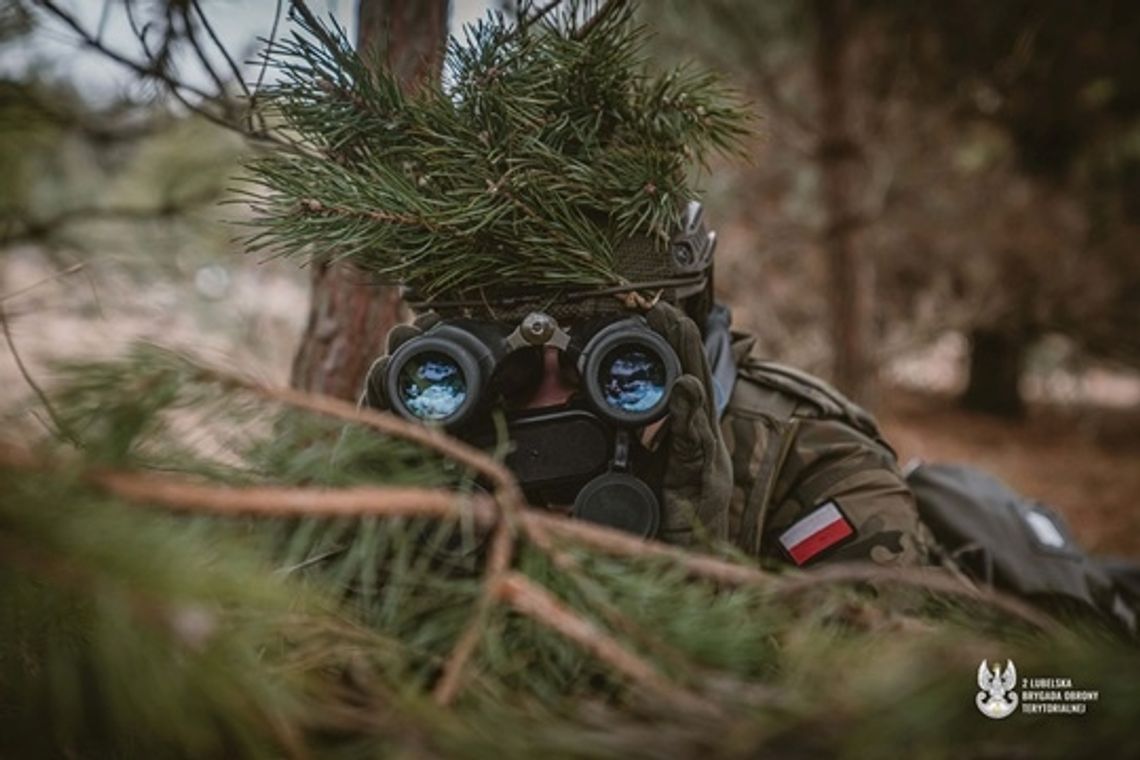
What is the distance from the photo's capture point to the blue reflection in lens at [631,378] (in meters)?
1.24

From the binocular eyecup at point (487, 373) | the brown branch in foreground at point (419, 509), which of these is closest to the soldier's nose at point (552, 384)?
the binocular eyecup at point (487, 373)

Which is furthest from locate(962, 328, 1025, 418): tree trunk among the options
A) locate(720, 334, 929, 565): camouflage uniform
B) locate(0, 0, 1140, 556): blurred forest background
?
locate(720, 334, 929, 565): camouflage uniform

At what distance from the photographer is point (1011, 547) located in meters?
1.79

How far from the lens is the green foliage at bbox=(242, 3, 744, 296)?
123 centimetres

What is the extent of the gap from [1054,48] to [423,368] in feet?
13.3

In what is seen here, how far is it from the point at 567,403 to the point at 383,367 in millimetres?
279

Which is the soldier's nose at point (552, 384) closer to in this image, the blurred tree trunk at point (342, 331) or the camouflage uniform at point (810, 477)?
the camouflage uniform at point (810, 477)

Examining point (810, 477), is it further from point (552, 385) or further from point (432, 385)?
point (432, 385)

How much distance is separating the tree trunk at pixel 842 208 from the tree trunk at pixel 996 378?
11.4 ft

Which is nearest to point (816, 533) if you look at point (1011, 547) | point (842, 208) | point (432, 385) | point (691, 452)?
point (691, 452)

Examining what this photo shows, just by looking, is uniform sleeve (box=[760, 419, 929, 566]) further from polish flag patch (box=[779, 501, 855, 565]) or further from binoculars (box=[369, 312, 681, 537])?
binoculars (box=[369, 312, 681, 537])

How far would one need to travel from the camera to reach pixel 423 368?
4.06 ft

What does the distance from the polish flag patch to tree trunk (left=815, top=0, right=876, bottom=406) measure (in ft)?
7.00

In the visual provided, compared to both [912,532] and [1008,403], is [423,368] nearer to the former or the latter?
[912,532]
